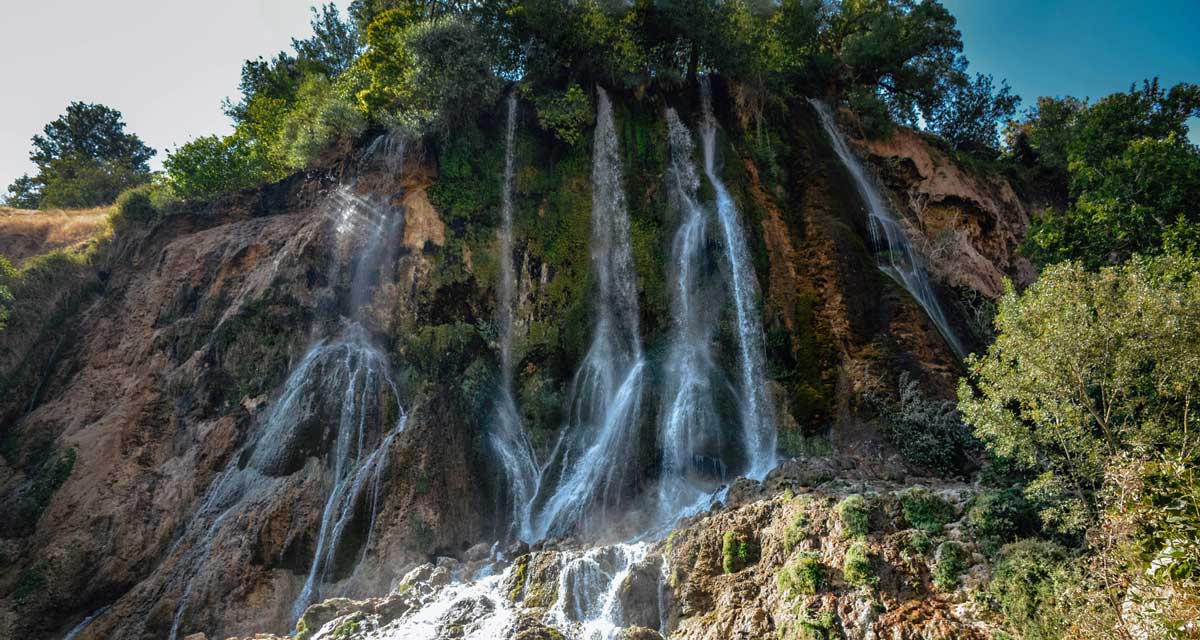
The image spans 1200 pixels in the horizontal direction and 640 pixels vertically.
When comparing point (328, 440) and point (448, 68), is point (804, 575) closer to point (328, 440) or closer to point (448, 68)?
point (328, 440)

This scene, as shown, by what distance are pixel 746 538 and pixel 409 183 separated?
65.6 feet

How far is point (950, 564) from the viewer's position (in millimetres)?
9844

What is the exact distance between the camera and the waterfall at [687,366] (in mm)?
17625

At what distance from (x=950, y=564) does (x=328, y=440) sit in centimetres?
1784

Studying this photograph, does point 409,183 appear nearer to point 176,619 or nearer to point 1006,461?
point 176,619

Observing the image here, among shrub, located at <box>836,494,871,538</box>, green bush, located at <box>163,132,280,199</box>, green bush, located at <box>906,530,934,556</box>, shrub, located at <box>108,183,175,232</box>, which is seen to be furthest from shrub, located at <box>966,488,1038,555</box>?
shrub, located at <box>108,183,175,232</box>

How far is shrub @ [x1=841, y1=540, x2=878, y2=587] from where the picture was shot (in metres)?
10.3

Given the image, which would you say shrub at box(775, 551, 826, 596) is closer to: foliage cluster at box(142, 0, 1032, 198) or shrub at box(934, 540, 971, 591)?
Answer: shrub at box(934, 540, 971, 591)

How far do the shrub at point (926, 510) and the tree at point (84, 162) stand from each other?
46716 mm

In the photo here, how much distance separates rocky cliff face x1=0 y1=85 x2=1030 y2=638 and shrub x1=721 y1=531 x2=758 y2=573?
198 millimetres

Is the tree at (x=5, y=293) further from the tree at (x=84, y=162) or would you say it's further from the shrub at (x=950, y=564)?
the shrub at (x=950, y=564)

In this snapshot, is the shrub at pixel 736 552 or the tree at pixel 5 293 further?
the tree at pixel 5 293

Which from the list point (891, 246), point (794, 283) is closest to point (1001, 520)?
point (794, 283)

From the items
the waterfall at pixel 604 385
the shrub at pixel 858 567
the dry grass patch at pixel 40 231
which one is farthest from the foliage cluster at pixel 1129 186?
the dry grass patch at pixel 40 231
